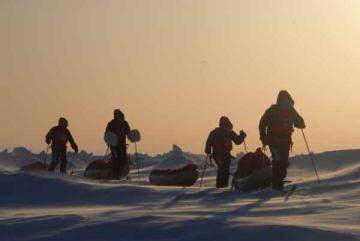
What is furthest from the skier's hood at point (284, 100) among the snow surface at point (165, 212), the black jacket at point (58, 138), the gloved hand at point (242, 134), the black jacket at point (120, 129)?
the black jacket at point (58, 138)

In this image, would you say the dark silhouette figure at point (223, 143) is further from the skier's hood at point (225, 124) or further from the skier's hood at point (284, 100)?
the skier's hood at point (284, 100)

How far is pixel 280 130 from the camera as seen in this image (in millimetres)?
13594

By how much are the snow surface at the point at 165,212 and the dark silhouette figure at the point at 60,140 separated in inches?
218

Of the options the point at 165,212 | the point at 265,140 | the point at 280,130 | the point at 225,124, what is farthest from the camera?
the point at 225,124

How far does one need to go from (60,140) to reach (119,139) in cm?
258

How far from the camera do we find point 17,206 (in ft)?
37.7

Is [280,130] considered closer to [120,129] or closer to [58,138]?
[120,129]

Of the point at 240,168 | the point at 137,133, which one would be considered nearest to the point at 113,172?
the point at 137,133

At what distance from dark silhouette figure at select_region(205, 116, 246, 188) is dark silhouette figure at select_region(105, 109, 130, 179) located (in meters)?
2.88

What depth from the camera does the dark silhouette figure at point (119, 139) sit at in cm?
1853

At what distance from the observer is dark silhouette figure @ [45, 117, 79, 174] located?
20.4 meters

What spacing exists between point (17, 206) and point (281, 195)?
4.25 meters

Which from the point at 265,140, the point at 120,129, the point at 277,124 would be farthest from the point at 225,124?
the point at 120,129

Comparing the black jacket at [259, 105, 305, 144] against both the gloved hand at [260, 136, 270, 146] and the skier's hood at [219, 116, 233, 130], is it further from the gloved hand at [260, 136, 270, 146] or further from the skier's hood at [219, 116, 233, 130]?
the skier's hood at [219, 116, 233, 130]
